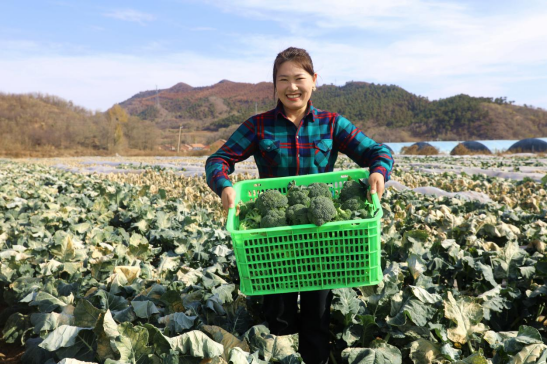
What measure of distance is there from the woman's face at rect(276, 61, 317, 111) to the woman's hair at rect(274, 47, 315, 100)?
21mm

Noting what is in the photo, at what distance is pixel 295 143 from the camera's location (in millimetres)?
2488

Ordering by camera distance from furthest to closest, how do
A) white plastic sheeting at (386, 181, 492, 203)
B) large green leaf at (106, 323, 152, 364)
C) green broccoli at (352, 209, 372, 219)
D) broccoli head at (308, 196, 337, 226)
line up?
white plastic sheeting at (386, 181, 492, 203), green broccoli at (352, 209, 372, 219), large green leaf at (106, 323, 152, 364), broccoli head at (308, 196, 337, 226)

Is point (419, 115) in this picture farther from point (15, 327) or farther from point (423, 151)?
point (15, 327)

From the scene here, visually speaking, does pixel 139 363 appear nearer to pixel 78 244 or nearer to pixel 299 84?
pixel 299 84

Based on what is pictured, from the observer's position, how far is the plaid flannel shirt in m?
2.49

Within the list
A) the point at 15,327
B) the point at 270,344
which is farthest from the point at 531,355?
the point at 15,327

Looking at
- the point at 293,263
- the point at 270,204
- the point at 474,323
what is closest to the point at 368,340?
the point at 474,323

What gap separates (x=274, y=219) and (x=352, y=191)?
52 cm

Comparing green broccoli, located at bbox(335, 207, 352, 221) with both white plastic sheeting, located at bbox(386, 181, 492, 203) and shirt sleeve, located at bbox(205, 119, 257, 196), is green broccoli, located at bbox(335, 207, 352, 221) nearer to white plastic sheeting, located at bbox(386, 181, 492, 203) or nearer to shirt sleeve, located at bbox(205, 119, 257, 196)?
shirt sleeve, located at bbox(205, 119, 257, 196)

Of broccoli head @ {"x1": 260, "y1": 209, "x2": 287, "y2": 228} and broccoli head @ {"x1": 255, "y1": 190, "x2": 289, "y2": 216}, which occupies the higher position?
broccoli head @ {"x1": 255, "y1": 190, "x2": 289, "y2": 216}

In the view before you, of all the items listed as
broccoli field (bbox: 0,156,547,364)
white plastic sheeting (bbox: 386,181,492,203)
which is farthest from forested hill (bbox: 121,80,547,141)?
broccoli field (bbox: 0,156,547,364)

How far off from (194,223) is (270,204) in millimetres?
2907

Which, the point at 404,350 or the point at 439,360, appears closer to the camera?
the point at 439,360

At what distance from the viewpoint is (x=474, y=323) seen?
2.31 meters
